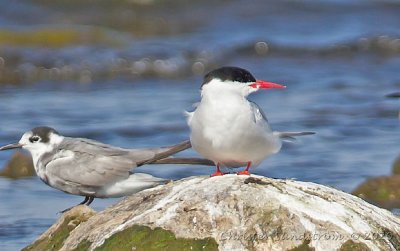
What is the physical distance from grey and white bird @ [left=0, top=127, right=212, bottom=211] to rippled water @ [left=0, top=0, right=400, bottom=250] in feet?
1.70

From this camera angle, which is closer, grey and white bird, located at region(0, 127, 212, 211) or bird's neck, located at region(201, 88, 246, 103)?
bird's neck, located at region(201, 88, 246, 103)

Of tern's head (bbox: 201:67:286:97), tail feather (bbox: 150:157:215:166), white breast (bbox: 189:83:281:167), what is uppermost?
tern's head (bbox: 201:67:286:97)

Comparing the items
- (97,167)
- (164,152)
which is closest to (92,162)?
(97,167)

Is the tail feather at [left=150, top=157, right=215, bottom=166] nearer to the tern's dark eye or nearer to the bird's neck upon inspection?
the tern's dark eye

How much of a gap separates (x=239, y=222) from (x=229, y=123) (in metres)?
0.65

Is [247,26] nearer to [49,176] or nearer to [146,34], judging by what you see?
[146,34]

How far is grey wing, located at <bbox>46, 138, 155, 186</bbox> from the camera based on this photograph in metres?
7.43

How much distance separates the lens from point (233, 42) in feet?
55.9

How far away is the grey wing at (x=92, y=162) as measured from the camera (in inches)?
292

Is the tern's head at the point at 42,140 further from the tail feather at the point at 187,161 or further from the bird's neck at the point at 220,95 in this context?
the bird's neck at the point at 220,95

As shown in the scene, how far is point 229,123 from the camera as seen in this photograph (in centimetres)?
612

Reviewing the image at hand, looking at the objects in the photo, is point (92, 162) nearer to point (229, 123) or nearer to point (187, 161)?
point (187, 161)

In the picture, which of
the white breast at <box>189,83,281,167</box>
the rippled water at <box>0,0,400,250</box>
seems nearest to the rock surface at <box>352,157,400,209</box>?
the rippled water at <box>0,0,400,250</box>

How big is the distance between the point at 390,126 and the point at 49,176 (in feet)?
16.8
